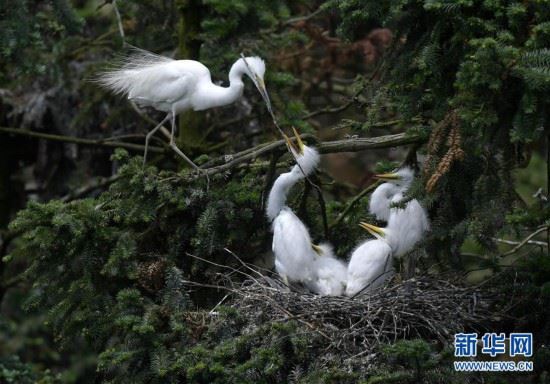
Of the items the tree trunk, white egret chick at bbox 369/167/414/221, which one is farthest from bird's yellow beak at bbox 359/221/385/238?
the tree trunk

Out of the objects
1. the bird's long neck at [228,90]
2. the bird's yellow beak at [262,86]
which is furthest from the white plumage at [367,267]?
the bird's long neck at [228,90]

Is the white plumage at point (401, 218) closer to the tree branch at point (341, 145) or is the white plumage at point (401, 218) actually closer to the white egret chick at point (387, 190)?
the white egret chick at point (387, 190)

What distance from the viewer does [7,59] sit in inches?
225

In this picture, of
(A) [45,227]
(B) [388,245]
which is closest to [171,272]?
(A) [45,227]

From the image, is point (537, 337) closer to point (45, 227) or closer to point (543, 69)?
point (543, 69)

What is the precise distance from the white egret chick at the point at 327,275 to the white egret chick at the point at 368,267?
9 cm

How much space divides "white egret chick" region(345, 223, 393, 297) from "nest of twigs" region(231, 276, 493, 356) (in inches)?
8.0

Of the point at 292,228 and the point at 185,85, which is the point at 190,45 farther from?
the point at 292,228

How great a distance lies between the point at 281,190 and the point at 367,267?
65 centimetres

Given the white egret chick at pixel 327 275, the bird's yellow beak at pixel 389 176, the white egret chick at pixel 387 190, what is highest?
the bird's yellow beak at pixel 389 176

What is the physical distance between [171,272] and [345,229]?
132cm

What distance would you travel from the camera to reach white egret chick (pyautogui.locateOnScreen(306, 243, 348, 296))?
201 inches

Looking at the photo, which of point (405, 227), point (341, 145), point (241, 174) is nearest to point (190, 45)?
point (241, 174)

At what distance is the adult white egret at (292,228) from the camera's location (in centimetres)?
500
